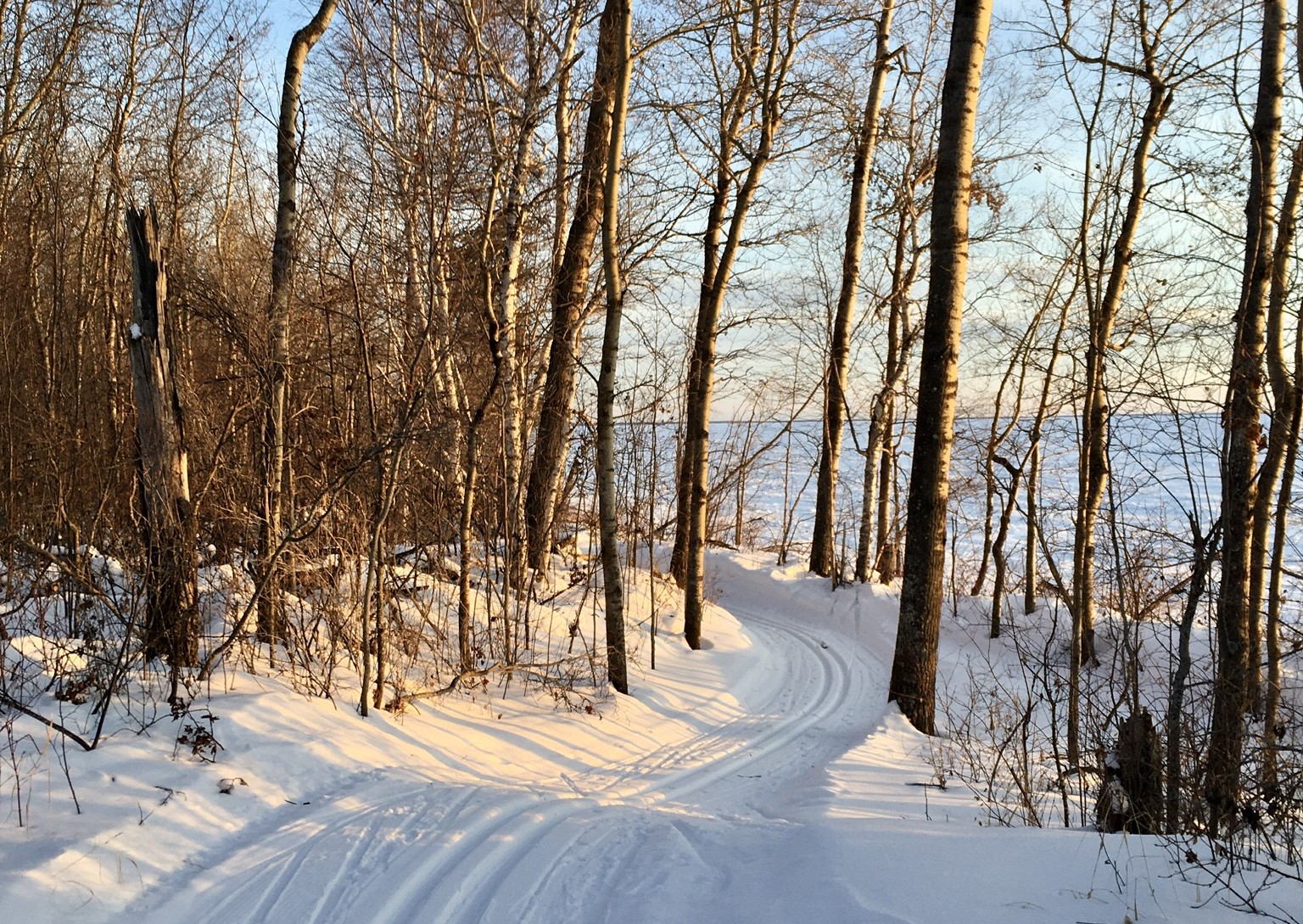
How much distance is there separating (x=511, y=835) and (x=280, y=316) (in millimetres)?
4716

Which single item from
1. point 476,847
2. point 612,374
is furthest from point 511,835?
point 612,374

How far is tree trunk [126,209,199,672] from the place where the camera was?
5.66 m

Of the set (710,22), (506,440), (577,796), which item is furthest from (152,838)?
(710,22)

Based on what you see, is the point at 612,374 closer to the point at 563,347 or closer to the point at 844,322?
the point at 563,347

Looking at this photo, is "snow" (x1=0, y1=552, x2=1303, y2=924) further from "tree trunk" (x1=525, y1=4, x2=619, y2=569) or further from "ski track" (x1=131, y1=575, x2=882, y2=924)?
"tree trunk" (x1=525, y1=4, x2=619, y2=569)

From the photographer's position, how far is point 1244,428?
6906 mm

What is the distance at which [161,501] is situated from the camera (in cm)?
570

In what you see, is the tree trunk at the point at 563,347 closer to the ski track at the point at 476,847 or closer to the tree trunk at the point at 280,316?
the tree trunk at the point at 280,316

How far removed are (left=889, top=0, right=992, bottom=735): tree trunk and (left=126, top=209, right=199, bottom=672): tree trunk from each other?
20.4 ft

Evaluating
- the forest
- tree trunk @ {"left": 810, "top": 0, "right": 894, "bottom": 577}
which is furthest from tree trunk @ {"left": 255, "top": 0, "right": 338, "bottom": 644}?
tree trunk @ {"left": 810, "top": 0, "right": 894, "bottom": 577}

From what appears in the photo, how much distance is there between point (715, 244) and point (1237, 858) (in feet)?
32.9

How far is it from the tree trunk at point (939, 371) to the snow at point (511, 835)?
3.60 ft

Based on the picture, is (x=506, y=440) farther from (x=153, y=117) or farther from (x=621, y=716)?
(x=153, y=117)

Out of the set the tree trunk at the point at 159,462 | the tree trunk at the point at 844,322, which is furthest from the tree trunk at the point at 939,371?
the tree trunk at the point at 159,462
